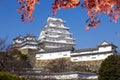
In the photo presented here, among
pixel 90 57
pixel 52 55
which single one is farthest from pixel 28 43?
pixel 90 57

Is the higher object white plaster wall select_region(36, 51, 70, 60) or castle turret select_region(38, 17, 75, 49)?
castle turret select_region(38, 17, 75, 49)

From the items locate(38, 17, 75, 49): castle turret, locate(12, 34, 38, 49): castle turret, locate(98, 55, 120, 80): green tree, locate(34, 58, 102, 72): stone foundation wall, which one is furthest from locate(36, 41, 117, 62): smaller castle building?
locate(98, 55, 120, 80): green tree

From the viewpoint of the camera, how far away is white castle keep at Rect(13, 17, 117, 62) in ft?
119

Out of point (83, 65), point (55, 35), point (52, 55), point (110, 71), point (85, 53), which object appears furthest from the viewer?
A: point (55, 35)

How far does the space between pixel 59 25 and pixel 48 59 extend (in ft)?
46.4

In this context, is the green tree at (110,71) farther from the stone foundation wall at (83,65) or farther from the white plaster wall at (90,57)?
the white plaster wall at (90,57)

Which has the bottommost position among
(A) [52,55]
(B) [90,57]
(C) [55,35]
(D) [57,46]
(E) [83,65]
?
(E) [83,65]

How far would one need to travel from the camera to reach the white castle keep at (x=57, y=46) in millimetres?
36294

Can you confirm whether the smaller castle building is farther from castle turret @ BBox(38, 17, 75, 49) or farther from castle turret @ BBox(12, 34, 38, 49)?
castle turret @ BBox(38, 17, 75, 49)

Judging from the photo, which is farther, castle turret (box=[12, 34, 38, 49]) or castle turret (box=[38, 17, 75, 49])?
castle turret (box=[38, 17, 75, 49])

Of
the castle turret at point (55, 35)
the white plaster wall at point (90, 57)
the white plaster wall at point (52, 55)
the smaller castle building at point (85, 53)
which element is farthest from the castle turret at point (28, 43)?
the white plaster wall at point (90, 57)

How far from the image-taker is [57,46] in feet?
169

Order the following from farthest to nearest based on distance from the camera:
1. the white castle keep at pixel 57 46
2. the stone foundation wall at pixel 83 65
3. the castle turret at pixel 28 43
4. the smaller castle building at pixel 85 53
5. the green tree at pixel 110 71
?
1. the castle turret at pixel 28 43
2. the white castle keep at pixel 57 46
3. the smaller castle building at pixel 85 53
4. the stone foundation wall at pixel 83 65
5. the green tree at pixel 110 71

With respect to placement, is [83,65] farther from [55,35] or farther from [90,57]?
[55,35]
